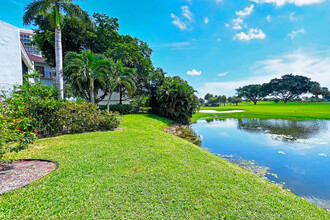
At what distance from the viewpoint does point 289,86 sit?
161 ft

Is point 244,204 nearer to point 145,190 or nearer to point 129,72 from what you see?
point 145,190

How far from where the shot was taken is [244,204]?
2.44m

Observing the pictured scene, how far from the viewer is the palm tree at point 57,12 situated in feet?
27.9

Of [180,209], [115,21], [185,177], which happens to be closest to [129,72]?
[115,21]

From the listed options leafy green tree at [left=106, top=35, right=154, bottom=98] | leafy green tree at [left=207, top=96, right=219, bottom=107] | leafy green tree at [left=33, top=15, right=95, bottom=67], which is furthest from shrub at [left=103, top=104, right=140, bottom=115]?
leafy green tree at [left=207, top=96, right=219, bottom=107]

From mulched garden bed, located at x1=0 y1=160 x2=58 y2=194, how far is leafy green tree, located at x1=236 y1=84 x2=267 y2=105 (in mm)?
62223

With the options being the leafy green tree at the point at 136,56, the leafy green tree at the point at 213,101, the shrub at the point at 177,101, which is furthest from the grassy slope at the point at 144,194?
the leafy green tree at the point at 213,101

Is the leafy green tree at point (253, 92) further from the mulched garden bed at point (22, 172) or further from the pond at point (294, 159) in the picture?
the mulched garden bed at point (22, 172)

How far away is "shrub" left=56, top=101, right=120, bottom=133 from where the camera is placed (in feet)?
20.7

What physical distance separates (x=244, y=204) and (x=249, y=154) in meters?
4.84

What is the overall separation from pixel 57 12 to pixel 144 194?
1125 cm

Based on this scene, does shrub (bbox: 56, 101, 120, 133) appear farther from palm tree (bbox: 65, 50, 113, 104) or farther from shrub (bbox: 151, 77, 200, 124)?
shrub (bbox: 151, 77, 200, 124)

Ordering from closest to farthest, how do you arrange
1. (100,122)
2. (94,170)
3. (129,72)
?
(94,170)
(100,122)
(129,72)

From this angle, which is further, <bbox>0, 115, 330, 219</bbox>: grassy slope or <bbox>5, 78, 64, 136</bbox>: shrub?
<bbox>5, 78, 64, 136</bbox>: shrub
